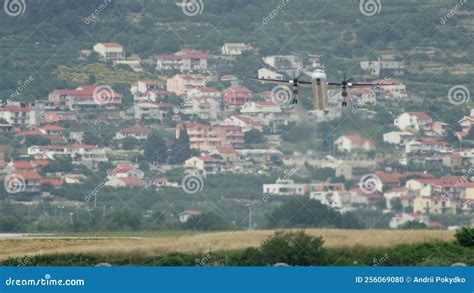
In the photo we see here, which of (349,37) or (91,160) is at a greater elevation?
(349,37)

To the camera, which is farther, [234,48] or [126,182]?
[234,48]

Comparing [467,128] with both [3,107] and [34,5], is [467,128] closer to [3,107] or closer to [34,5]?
[3,107]

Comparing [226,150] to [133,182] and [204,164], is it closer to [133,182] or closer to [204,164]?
[204,164]
